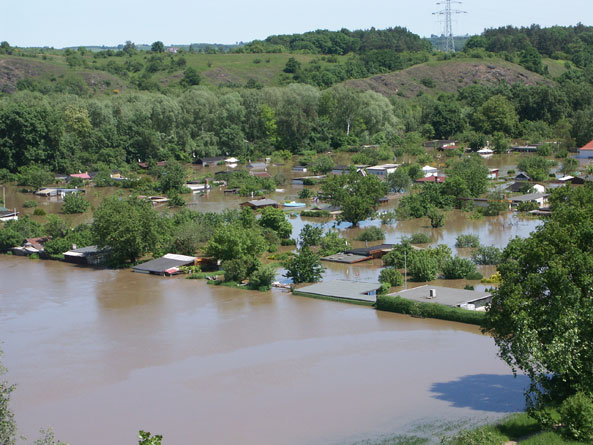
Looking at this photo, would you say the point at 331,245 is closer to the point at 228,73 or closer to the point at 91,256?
the point at 91,256

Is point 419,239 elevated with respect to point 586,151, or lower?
lower

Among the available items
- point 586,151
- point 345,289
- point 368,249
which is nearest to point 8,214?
point 368,249

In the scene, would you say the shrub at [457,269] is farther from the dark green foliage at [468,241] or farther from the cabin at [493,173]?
the cabin at [493,173]

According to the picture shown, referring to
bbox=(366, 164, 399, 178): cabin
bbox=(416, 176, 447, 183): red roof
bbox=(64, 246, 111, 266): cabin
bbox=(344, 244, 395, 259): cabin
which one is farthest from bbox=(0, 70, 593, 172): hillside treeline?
bbox=(344, 244, 395, 259): cabin

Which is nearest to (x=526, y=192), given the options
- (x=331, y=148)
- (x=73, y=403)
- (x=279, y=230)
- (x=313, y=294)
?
(x=279, y=230)

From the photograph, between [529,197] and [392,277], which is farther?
[529,197]

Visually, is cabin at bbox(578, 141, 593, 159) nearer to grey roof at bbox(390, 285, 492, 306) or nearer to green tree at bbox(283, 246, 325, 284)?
green tree at bbox(283, 246, 325, 284)

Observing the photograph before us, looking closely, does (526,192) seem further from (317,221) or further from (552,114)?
(552,114)
